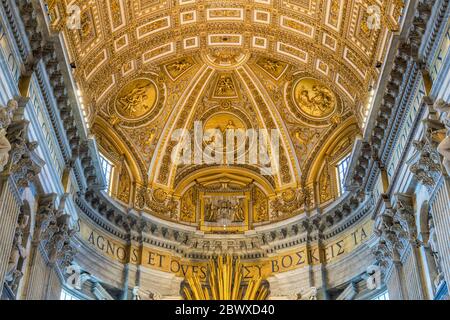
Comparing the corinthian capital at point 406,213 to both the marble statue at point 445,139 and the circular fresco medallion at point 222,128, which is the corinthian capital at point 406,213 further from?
the circular fresco medallion at point 222,128

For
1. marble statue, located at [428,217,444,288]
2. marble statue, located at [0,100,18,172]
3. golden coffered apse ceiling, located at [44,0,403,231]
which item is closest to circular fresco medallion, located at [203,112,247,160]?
golden coffered apse ceiling, located at [44,0,403,231]

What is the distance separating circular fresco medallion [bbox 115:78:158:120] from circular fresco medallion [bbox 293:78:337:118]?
18.1 ft

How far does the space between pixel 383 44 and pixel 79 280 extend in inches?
450

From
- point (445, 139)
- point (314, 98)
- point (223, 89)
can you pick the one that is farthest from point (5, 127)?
point (314, 98)

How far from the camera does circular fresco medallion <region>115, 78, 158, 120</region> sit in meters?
23.6

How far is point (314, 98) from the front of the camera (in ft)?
78.4

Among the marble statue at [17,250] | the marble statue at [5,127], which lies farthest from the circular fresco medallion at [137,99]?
the marble statue at [5,127]

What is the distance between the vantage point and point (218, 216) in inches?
967

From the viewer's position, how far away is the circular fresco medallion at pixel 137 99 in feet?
77.6

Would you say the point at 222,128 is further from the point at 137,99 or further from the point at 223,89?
the point at 137,99

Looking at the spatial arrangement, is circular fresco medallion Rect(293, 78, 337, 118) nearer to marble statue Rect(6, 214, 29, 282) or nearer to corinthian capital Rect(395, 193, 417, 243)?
corinthian capital Rect(395, 193, 417, 243)

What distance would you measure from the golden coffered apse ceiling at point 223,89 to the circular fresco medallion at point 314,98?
40 mm

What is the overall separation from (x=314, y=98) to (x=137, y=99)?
674cm
